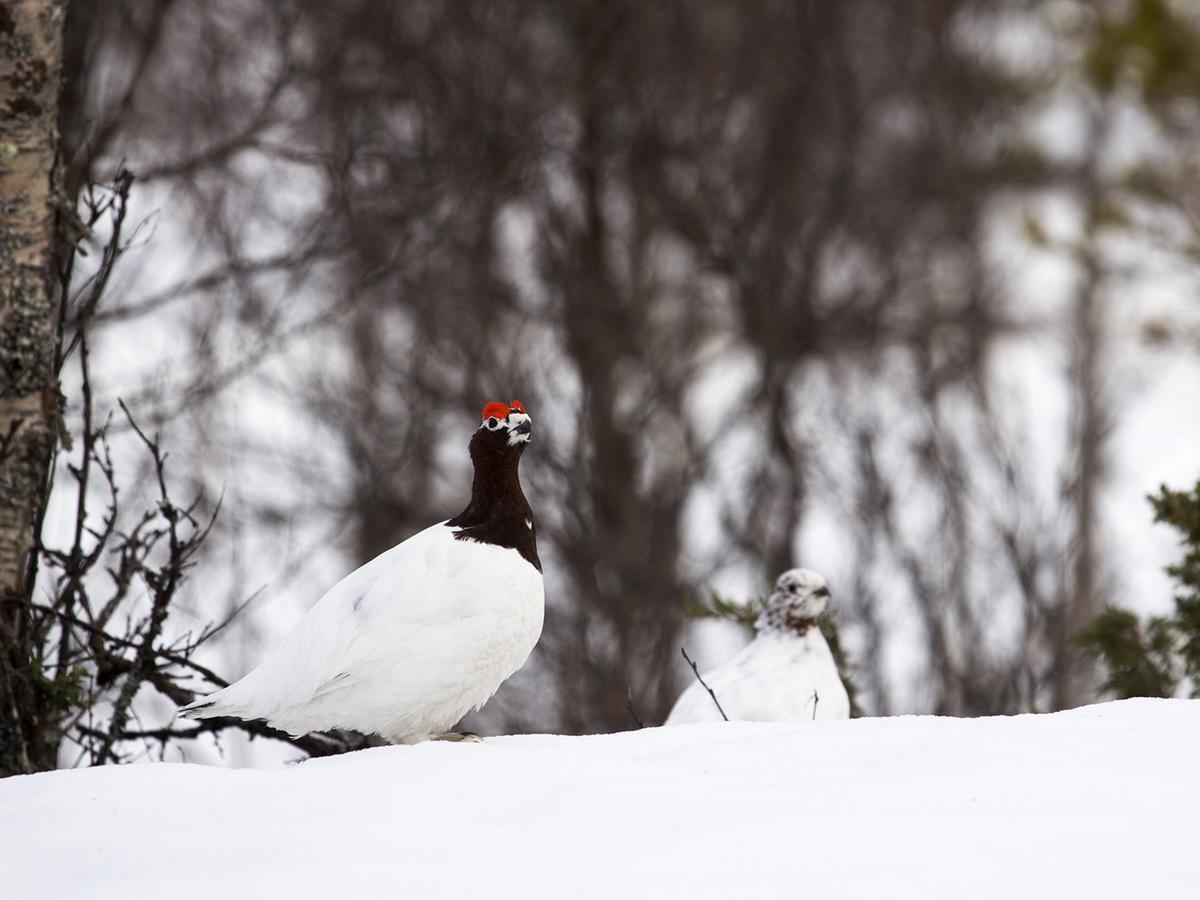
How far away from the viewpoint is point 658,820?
2713mm

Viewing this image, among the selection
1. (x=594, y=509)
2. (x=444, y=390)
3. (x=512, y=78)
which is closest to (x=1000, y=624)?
(x=594, y=509)

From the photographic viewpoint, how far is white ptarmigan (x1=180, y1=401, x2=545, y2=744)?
3.48 meters

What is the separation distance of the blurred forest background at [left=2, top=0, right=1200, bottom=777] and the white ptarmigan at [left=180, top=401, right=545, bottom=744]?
4567 millimetres

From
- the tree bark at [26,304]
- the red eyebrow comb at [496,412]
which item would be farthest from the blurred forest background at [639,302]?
the red eyebrow comb at [496,412]

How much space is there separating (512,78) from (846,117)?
3158 mm

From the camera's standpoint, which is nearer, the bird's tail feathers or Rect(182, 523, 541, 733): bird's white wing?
Rect(182, 523, 541, 733): bird's white wing

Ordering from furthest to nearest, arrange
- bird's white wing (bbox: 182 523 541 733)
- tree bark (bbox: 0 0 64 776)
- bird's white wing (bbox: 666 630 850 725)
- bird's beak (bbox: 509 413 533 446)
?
bird's white wing (bbox: 666 630 850 725), tree bark (bbox: 0 0 64 776), bird's beak (bbox: 509 413 533 446), bird's white wing (bbox: 182 523 541 733)

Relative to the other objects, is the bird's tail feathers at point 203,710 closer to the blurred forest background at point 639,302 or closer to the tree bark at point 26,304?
the tree bark at point 26,304

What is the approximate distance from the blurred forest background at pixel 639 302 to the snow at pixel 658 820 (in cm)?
522

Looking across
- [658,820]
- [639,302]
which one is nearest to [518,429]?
[658,820]

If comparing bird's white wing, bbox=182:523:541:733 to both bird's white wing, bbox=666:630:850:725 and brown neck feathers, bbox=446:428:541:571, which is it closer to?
brown neck feathers, bbox=446:428:541:571

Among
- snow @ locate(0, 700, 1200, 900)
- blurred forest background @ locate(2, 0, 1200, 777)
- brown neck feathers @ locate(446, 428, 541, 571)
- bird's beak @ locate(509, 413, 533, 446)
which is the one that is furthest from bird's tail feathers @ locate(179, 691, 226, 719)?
blurred forest background @ locate(2, 0, 1200, 777)

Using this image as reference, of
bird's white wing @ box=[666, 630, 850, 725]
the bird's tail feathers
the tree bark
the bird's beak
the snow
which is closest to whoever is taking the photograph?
the snow

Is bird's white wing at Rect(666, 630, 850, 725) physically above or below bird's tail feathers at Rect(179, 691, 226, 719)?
above
